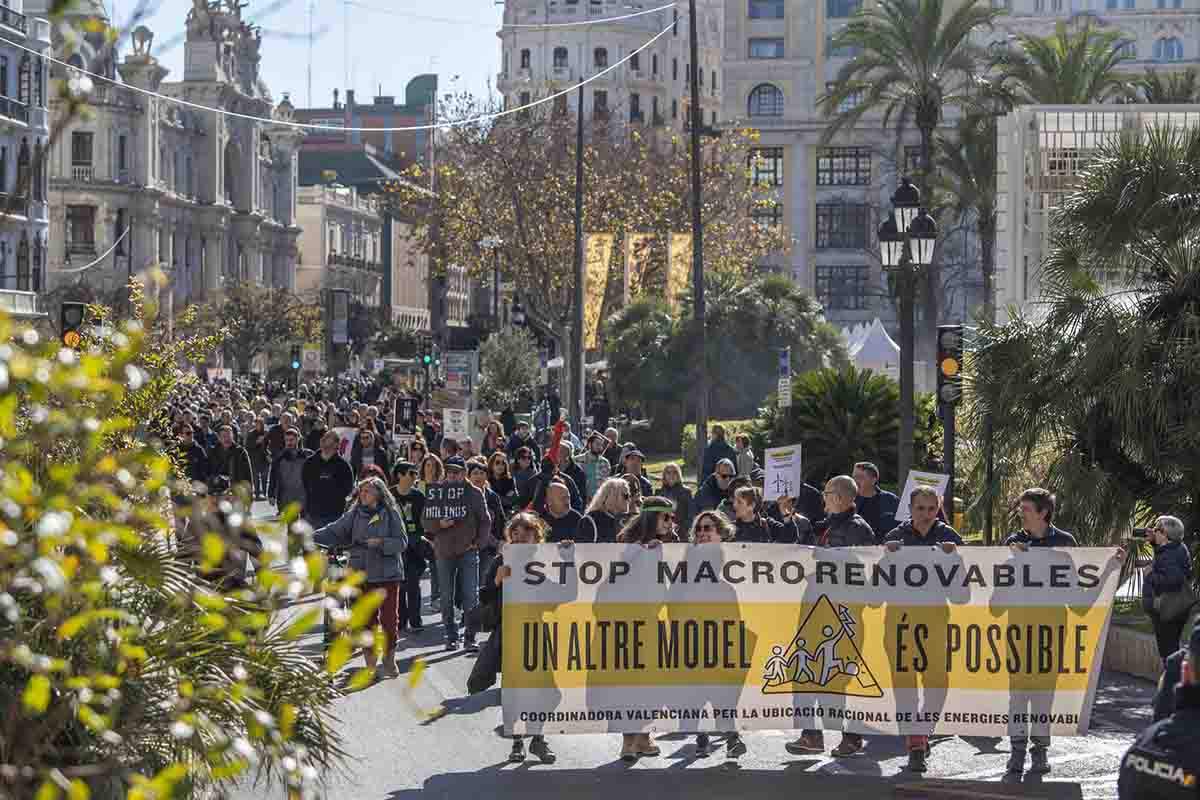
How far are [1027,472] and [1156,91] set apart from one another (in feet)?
95.3

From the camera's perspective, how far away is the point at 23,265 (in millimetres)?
67875

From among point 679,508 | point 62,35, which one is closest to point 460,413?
point 679,508

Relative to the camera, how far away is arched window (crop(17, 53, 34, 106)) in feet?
219

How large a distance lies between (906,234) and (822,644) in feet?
33.9

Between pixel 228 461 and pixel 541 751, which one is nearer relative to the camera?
pixel 541 751

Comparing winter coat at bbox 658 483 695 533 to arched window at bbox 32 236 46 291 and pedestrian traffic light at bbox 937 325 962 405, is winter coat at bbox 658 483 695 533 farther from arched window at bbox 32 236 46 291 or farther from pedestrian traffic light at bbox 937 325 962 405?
arched window at bbox 32 236 46 291

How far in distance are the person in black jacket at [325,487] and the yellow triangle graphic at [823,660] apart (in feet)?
32.5

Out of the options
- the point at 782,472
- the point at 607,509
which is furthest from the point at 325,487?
the point at 607,509

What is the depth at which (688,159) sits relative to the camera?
62.3 m

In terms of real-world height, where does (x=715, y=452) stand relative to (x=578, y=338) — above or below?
below

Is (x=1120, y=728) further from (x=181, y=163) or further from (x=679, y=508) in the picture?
(x=181, y=163)

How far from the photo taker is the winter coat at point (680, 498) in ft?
62.6

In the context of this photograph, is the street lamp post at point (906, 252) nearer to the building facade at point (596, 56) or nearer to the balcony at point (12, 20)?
the balcony at point (12, 20)

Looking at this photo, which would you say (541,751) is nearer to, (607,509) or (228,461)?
(607,509)
